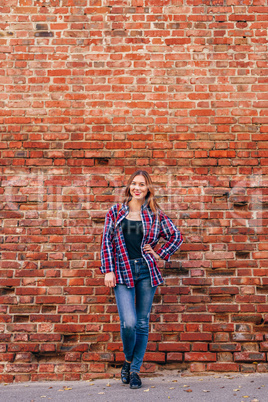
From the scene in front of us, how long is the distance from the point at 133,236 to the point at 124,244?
0.11 m

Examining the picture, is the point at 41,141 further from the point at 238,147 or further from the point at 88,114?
the point at 238,147

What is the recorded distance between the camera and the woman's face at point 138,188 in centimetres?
320

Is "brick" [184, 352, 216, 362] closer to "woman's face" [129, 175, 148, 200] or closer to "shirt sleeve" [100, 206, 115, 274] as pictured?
"shirt sleeve" [100, 206, 115, 274]

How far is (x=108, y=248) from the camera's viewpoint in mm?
3021

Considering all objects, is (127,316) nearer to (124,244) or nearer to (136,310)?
(136,310)

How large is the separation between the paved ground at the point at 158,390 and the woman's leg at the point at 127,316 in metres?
0.31

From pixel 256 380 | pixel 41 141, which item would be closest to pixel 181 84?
pixel 41 141

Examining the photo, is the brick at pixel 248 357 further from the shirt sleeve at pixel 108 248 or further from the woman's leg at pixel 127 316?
the shirt sleeve at pixel 108 248

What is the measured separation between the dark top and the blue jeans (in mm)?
74

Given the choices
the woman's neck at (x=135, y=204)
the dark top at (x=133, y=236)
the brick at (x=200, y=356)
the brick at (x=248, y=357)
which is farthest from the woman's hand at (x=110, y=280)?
the brick at (x=248, y=357)

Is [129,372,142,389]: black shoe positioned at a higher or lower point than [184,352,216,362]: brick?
lower

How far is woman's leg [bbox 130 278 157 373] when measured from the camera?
2.97 meters

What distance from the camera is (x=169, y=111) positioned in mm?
3758

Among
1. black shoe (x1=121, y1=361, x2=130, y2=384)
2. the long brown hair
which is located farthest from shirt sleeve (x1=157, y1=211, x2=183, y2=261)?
black shoe (x1=121, y1=361, x2=130, y2=384)
